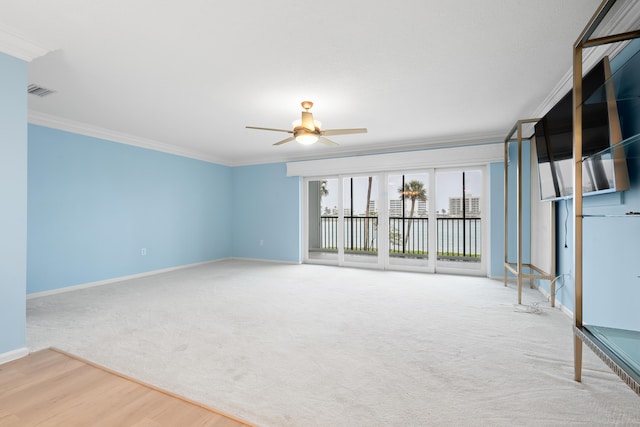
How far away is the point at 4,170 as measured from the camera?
82.4 inches

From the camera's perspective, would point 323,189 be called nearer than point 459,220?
No

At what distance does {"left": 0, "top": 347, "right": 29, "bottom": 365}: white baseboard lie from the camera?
6.84 feet

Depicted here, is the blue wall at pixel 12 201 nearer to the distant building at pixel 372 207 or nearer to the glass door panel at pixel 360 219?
the glass door panel at pixel 360 219

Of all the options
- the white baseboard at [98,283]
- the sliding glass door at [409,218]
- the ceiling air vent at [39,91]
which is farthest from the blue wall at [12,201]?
the sliding glass door at [409,218]

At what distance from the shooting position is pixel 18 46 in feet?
7.04

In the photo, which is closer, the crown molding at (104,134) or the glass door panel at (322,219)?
the crown molding at (104,134)

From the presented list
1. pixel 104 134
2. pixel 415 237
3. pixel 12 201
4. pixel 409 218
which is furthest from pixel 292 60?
pixel 415 237

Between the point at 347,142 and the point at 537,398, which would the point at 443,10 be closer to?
the point at 537,398

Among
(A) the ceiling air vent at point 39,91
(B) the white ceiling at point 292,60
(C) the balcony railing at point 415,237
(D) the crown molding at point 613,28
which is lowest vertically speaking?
(C) the balcony railing at point 415,237

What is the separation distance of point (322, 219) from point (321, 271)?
1616mm

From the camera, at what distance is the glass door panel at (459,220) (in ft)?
17.4

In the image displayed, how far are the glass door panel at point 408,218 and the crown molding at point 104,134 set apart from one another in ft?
13.0

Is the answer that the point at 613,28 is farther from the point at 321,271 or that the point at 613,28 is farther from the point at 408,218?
the point at 321,271

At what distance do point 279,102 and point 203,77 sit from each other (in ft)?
2.83
